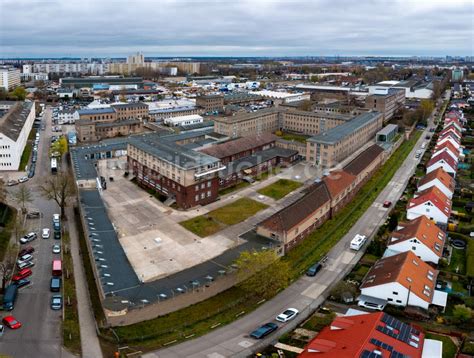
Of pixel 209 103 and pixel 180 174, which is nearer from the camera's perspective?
pixel 180 174

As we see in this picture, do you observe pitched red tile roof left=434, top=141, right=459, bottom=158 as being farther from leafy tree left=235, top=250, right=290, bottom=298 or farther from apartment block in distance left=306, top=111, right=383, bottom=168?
leafy tree left=235, top=250, right=290, bottom=298

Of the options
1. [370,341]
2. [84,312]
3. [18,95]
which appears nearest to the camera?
[370,341]

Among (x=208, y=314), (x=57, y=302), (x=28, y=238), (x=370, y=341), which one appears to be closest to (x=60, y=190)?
(x=28, y=238)

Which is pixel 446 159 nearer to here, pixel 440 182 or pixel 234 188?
pixel 440 182

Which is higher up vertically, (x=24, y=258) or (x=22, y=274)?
(x=24, y=258)

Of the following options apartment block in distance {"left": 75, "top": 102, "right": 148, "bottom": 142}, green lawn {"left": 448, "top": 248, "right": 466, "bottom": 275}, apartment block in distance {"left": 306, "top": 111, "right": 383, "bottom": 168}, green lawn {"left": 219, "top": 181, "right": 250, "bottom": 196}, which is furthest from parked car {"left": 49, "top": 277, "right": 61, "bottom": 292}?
apartment block in distance {"left": 75, "top": 102, "right": 148, "bottom": 142}

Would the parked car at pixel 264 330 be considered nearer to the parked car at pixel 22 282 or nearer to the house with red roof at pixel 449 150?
the parked car at pixel 22 282
